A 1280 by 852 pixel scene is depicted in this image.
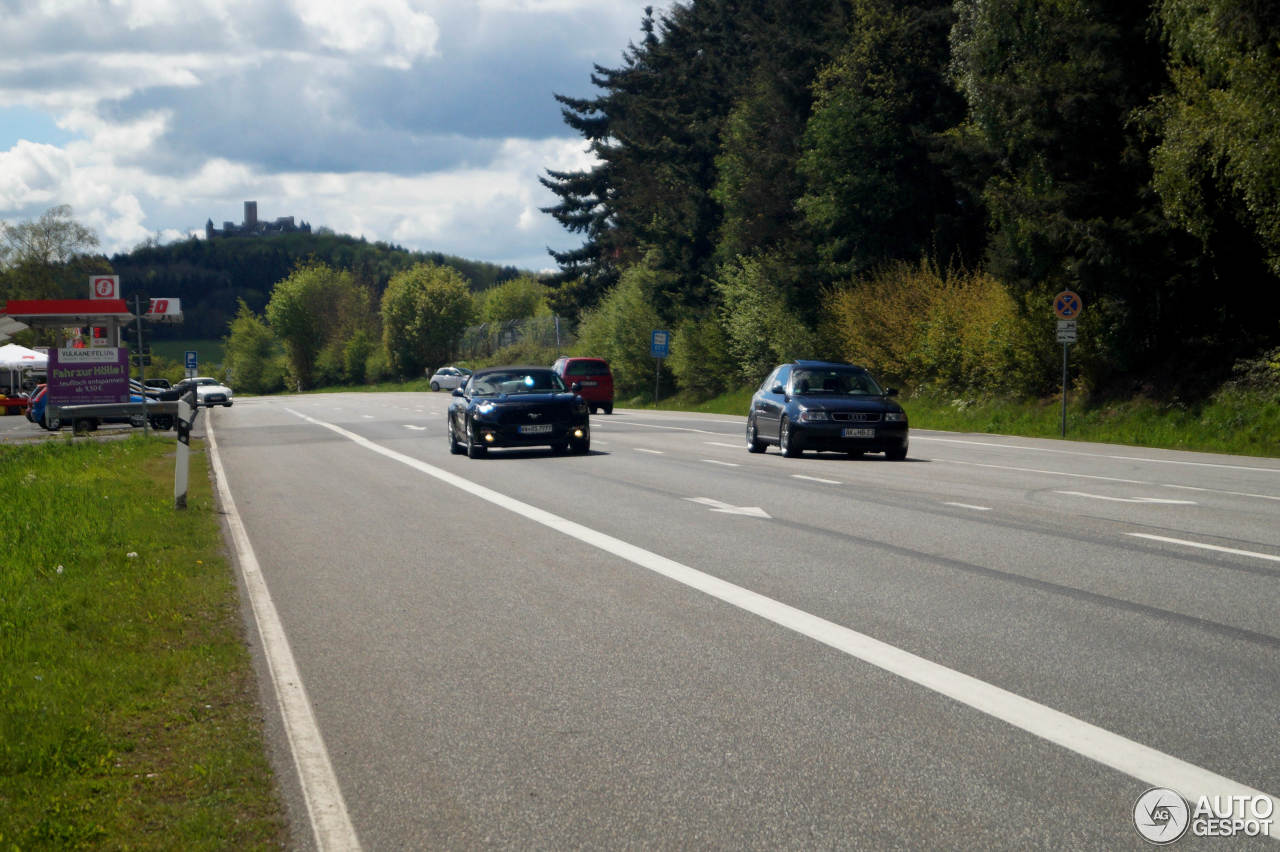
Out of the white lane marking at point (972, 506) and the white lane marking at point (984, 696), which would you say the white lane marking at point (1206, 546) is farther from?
the white lane marking at point (984, 696)

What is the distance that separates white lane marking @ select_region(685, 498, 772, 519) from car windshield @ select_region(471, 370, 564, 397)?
9098 mm

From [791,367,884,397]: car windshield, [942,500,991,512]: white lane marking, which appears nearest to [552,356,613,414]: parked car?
[791,367,884,397]: car windshield

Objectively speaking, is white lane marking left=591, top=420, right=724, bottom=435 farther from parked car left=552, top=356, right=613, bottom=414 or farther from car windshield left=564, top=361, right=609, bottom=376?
car windshield left=564, top=361, right=609, bottom=376

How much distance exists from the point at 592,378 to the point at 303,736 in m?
43.4

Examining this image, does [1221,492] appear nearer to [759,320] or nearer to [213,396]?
[759,320]

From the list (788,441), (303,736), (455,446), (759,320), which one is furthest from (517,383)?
(759,320)

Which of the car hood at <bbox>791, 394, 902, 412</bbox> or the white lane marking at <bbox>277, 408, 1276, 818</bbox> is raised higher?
the car hood at <bbox>791, 394, 902, 412</bbox>

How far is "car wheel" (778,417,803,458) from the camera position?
22.2m

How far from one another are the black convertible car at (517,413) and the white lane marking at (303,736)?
12.5m

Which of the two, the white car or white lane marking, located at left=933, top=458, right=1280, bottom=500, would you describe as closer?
white lane marking, located at left=933, top=458, right=1280, bottom=500

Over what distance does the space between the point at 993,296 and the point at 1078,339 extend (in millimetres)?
3914

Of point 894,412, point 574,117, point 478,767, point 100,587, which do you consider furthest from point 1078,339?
point 574,117
